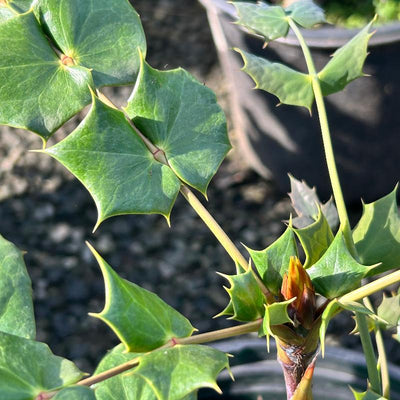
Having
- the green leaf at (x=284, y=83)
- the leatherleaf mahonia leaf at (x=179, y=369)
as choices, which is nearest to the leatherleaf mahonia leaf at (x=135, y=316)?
the leatherleaf mahonia leaf at (x=179, y=369)

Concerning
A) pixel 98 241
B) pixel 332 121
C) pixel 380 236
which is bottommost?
pixel 98 241

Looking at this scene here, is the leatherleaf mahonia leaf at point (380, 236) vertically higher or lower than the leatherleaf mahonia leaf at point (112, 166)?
lower

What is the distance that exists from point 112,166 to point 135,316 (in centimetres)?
12

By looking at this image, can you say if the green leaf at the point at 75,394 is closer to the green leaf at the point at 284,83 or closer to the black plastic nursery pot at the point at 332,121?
the green leaf at the point at 284,83

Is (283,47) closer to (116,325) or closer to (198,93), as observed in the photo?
(198,93)

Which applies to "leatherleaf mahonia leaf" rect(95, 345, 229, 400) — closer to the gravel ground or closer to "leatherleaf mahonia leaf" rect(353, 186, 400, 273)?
"leatherleaf mahonia leaf" rect(353, 186, 400, 273)

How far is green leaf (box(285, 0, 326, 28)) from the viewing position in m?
0.68

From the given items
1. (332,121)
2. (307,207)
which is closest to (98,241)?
(332,121)

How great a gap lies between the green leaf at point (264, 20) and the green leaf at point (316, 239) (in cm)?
21

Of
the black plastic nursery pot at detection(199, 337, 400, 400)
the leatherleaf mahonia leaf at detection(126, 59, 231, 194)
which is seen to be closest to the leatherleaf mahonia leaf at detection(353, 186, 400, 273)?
the leatherleaf mahonia leaf at detection(126, 59, 231, 194)

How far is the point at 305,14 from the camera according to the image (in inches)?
27.1

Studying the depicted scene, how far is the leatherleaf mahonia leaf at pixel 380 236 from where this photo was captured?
53 centimetres

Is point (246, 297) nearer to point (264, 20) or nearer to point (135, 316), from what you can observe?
point (135, 316)

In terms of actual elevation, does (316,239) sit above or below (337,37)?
above
